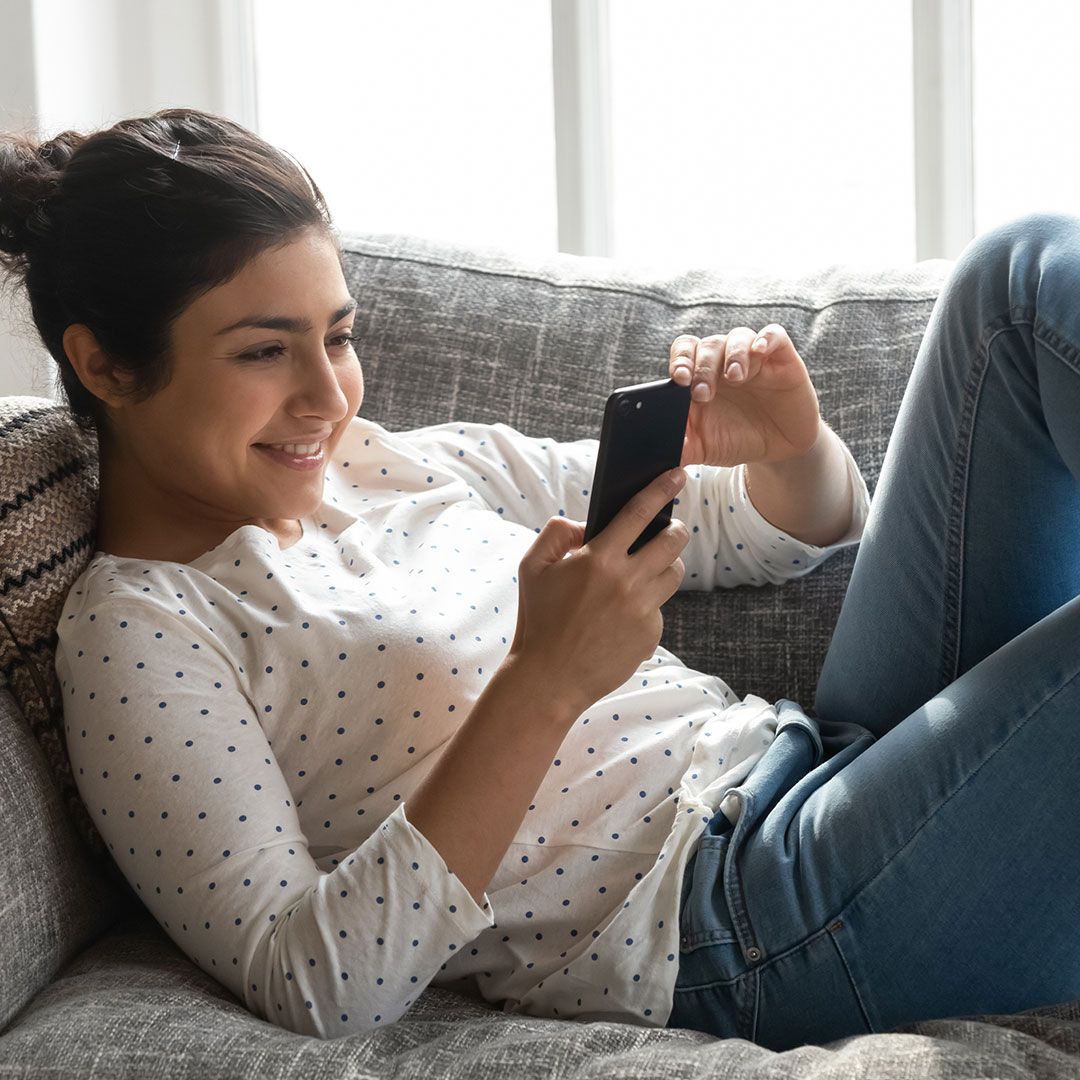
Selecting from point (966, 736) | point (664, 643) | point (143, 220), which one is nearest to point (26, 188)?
point (143, 220)

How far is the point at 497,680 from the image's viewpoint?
0.98 m

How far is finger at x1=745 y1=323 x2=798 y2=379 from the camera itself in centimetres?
120

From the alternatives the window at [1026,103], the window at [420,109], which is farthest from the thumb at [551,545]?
the window at [420,109]

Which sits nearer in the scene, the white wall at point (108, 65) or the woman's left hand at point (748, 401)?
the woman's left hand at point (748, 401)

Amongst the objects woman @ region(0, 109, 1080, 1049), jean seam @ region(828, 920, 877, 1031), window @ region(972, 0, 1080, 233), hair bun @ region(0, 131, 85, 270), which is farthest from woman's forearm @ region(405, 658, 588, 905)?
window @ region(972, 0, 1080, 233)

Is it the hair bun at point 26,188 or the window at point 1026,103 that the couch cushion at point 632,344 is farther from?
the window at point 1026,103

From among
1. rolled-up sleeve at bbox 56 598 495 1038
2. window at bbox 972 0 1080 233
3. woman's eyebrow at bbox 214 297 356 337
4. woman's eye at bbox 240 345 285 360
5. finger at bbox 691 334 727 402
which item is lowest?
rolled-up sleeve at bbox 56 598 495 1038

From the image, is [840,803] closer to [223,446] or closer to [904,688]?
[904,688]

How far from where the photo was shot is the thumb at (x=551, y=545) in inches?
40.1

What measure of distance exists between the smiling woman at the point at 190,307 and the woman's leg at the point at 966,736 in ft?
1.62

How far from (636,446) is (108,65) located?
5.97ft

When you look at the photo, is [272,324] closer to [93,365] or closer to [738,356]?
[93,365]

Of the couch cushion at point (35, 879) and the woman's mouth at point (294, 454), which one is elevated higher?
the woman's mouth at point (294, 454)

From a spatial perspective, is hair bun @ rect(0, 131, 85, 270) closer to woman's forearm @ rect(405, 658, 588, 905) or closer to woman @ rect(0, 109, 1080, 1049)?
woman @ rect(0, 109, 1080, 1049)
